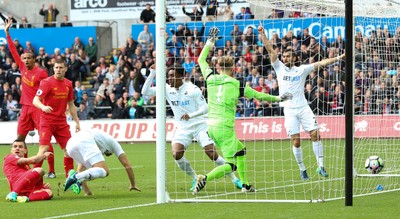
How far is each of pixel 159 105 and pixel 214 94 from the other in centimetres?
146

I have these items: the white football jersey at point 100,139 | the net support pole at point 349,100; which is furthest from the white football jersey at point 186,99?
the net support pole at point 349,100

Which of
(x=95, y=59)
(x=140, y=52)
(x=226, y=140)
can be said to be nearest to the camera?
(x=226, y=140)

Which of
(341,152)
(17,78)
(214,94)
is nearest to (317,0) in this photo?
(214,94)

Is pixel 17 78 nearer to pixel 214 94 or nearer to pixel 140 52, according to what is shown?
pixel 140 52

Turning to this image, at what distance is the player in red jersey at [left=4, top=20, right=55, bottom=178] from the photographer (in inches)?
688

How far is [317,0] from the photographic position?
15914mm

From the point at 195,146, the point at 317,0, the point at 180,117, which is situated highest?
the point at 317,0

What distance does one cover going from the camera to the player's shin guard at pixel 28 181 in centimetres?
1387

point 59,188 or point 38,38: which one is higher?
point 38,38

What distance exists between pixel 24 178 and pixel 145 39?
21.5 meters

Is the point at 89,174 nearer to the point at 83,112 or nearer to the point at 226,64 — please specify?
the point at 226,64

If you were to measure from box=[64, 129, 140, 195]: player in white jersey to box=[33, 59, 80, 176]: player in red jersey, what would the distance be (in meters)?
0.93

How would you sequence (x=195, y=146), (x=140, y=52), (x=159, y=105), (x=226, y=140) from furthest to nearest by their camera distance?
(x=140, y=52) → (x=195, y=146) → (x=226, y=140) → (x=159, y=105)

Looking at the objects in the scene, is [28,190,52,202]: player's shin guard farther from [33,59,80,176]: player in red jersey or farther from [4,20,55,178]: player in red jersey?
[4,20,55,178]: player in red jersey
